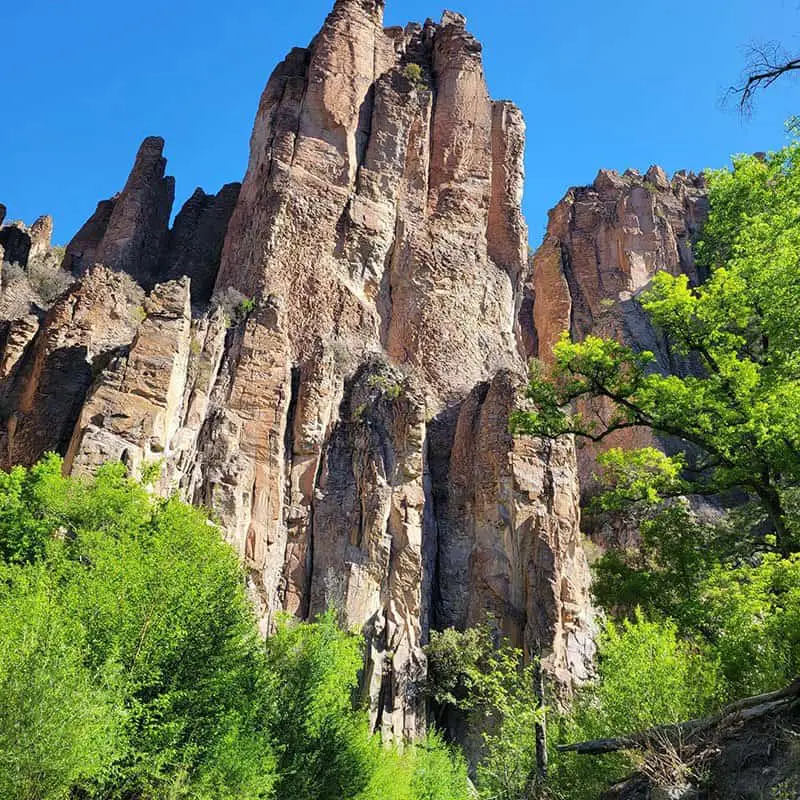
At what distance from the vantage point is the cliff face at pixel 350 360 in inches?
977

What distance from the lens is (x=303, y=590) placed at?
25.5 metres

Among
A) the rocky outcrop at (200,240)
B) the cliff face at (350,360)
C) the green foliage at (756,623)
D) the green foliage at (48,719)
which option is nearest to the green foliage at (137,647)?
the green foliage at (48,719)

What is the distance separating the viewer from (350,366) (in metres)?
31.2

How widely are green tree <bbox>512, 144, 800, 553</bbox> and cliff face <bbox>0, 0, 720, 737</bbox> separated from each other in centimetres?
1387

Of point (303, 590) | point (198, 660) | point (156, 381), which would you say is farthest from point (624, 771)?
point (156, 381)

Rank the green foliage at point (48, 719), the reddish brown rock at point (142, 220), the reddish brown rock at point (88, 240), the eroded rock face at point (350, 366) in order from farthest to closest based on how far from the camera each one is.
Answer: the reddish brown rock at point (88, 240) → the reddish brown rock at point (142, 220) → the eroded rock face at point (350, 366) → the green foliage at point (48, 719)

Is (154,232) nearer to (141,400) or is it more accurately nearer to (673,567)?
(141,400)

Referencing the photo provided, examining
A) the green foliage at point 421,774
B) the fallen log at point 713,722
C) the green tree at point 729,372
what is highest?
the green tree at point 729,372

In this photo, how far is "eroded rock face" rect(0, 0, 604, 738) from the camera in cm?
2477

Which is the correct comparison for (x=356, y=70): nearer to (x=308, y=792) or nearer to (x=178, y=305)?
(x=178, y=305)

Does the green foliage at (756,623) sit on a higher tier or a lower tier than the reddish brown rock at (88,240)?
lower

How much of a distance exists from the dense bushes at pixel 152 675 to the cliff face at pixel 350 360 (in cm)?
292

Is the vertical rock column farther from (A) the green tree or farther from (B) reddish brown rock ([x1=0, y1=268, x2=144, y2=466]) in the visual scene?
(A) the green tree

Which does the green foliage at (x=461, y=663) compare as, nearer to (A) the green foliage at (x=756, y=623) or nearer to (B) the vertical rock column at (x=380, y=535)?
(B) the vertical rock column at (x=380, y=535)
